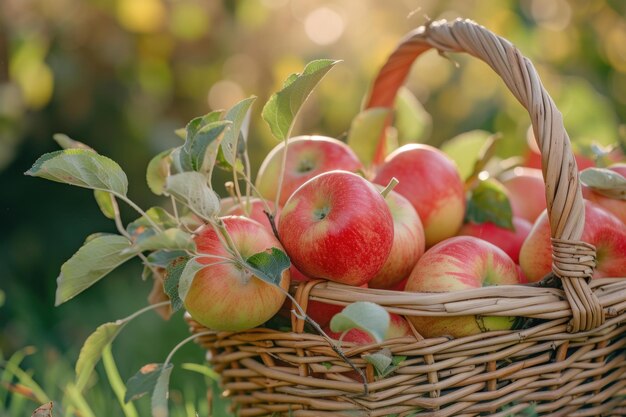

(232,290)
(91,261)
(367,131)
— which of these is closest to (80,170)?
(91,261)

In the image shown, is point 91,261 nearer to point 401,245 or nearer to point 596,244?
point 401,245

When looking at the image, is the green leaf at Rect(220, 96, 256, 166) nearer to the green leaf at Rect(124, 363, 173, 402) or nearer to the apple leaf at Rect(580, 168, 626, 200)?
the green leaf at Rect(124, 363, 173, 402)

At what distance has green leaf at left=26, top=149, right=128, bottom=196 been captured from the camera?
33.4 inches

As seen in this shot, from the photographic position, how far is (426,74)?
2877mm

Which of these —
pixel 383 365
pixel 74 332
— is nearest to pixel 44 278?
pixel 74 332

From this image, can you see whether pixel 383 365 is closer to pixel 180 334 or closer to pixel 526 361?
pixel 526 361

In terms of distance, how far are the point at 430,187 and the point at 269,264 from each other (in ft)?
1.29

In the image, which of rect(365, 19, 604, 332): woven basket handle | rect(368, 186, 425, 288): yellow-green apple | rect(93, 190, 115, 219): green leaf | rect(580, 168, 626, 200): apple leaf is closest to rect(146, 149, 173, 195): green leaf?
rect(93, 190, 115, 219): green leaf

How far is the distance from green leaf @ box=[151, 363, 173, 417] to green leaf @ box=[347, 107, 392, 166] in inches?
23.2

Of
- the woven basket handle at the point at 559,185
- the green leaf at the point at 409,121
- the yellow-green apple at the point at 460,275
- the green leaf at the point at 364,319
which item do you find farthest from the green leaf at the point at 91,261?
the green leaf at the point at 409,121

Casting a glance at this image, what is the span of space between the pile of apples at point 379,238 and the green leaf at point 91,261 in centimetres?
11

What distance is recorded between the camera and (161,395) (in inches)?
36.3

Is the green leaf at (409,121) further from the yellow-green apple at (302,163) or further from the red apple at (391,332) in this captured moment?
the red apple at (391,332)

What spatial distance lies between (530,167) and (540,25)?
1.46 meters
